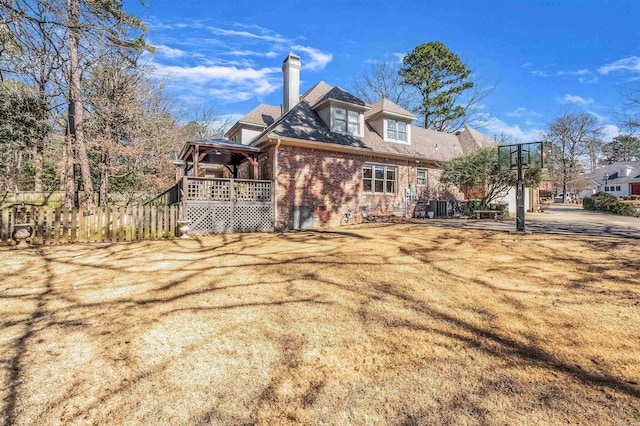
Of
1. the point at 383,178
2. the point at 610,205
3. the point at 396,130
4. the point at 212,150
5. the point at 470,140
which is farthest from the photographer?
the point at 470,140

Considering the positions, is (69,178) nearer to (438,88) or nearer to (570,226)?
(570,226)

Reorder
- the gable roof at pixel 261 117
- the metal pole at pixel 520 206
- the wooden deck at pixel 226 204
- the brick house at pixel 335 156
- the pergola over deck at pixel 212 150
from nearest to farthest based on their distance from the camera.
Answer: the metal pole at pixel 520 206, the wooden deck at pixel 226 204, the pergola over deck at pixel 212 150, the brick house at pixel 335 156, the gable roof at pixel 261 117

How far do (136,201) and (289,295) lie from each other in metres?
20.0

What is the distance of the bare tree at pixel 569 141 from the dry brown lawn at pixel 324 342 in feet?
138

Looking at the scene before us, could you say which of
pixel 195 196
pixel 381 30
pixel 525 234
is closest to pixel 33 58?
pixel 195 196

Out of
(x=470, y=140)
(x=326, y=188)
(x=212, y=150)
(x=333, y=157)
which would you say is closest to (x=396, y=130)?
(x=333, y=157)

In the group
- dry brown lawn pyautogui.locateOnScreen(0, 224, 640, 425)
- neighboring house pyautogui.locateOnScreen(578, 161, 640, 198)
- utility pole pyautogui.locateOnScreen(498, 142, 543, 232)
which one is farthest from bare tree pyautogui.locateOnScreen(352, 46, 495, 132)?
neighboring house pyautogui.locateOnScreen(578, 161, 640, 198)

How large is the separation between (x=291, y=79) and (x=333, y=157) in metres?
5.70

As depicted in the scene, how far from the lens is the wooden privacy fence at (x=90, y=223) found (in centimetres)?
808

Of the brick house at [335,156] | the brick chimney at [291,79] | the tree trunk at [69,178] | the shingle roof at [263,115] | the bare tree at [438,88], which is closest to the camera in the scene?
the brick house at [335,156]

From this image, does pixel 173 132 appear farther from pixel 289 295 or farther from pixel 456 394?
pixel 456 394

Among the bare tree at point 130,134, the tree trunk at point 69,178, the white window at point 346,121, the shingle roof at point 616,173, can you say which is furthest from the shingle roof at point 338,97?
the shingle roof at point 616,173

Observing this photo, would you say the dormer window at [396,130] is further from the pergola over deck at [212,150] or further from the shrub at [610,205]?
the shrub at [610,205]

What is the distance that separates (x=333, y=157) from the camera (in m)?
13.8
